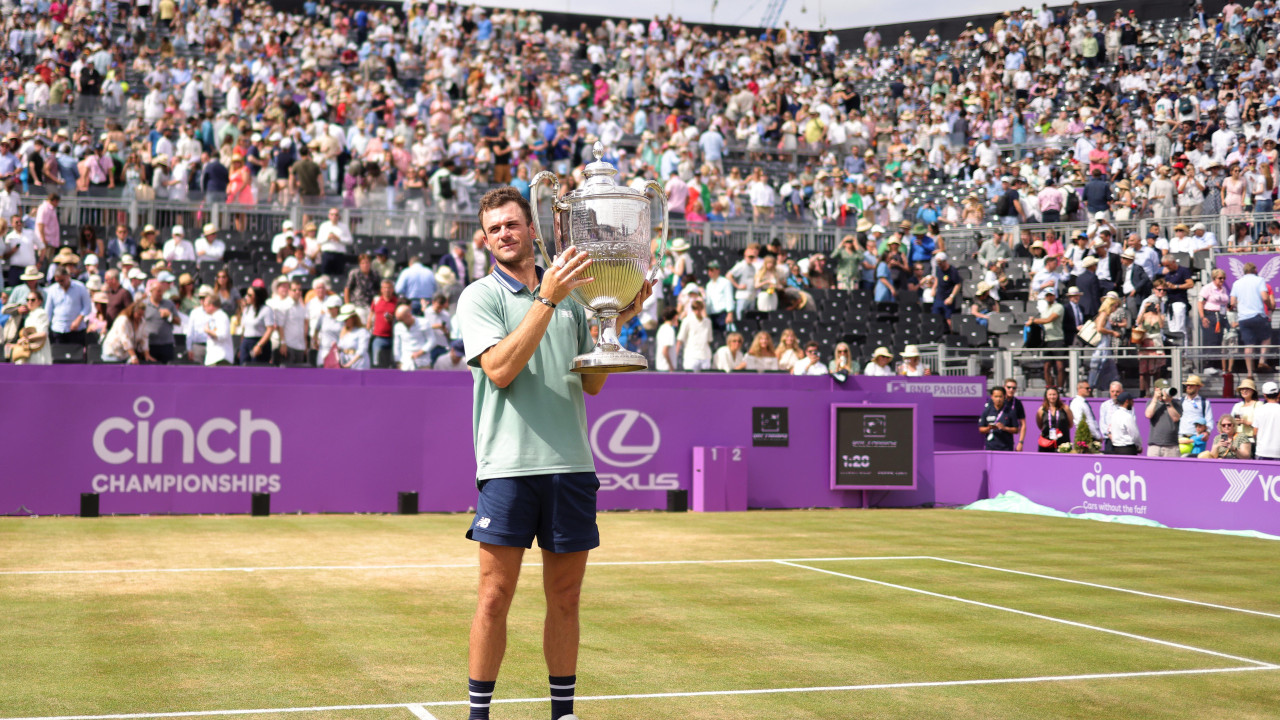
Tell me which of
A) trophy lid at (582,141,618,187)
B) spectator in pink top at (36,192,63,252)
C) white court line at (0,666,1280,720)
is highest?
spectator in pink top at (36,192,63,252)

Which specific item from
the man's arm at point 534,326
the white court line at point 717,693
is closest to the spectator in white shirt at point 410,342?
the white court line at point 717,693

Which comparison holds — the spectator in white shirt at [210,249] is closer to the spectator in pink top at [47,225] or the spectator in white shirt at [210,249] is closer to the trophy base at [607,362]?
the spectator in pink top at [47,225]

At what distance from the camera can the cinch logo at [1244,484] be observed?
50.5 ft

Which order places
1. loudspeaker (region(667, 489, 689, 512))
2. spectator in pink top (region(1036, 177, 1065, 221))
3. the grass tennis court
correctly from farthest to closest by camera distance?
spectator in pink top (region(1036, 177, 1065, 221))
loudspeaker (region(667, 489, 689, 512))
the grass tennis court

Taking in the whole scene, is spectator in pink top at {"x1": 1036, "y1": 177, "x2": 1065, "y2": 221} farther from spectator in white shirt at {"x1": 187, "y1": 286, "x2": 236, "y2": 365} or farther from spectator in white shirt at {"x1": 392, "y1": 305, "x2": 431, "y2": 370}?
spectator in white shirt at {"x1": 187, "y1": 286, "x2": 236, "y2": 365}

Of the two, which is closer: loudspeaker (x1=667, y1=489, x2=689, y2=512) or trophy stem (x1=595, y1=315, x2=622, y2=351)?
trophy stem (x1=595, y1=315, x2=622, y2=351)

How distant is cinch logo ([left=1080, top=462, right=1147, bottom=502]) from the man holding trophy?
550 inches

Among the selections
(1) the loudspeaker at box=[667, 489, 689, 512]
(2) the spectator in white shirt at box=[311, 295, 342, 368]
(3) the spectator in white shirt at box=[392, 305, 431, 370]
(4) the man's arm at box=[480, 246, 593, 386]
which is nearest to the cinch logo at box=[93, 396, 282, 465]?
(2) the spectator in white shirt at box=[311, 295, 342, 368]

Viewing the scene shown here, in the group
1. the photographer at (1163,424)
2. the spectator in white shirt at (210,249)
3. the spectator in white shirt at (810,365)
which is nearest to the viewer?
the photographer at (1163,424)

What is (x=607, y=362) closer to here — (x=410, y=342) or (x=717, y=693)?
(x=717, y=693)

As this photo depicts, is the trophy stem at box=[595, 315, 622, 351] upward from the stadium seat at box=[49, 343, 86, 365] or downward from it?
downward

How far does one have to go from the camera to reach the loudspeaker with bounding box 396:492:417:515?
16.9 meters

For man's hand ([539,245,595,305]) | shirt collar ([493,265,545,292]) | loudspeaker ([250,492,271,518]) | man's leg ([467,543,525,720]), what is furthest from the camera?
loudspeaker ([250,492,271,518])

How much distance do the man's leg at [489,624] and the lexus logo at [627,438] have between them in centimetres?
1301
